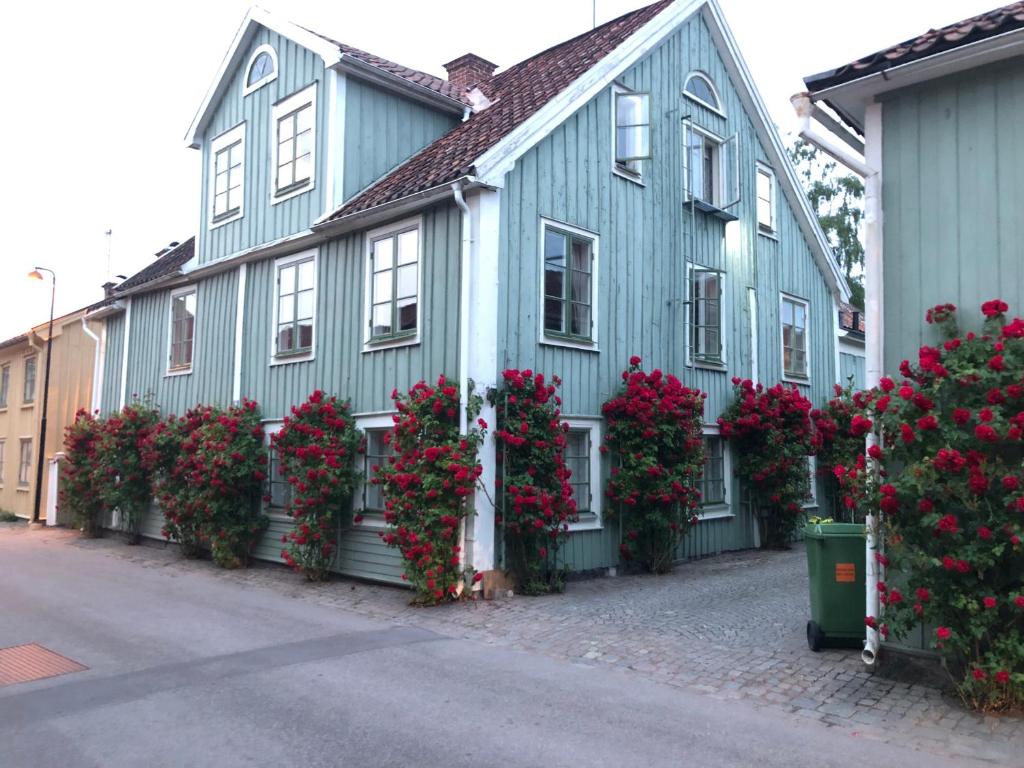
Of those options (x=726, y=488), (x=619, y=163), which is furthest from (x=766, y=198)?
(x=726, y=488)

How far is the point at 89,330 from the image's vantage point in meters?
20.3


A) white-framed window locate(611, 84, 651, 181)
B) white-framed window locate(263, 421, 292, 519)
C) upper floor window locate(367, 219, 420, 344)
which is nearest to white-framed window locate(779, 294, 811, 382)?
white-framed window locate(611, 84, 651, 181)

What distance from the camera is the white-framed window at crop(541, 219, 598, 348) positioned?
39.5ft

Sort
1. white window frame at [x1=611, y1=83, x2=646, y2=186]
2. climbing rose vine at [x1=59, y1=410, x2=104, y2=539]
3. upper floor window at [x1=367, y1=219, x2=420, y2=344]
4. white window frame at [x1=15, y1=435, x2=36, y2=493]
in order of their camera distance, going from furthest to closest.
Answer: white window frame at [x1=15, y1=435, x2=36, y2=493] < climbing rose vine at [x1=59, y1=410, x2=104, y2=539] < white window frame at [x1=611, y1=83, x2=646, y2=186] < upper floor window at [x1=367, y1=219, x2=420, y2=344]

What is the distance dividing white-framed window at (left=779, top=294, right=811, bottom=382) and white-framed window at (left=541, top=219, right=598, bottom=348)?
5888 mm

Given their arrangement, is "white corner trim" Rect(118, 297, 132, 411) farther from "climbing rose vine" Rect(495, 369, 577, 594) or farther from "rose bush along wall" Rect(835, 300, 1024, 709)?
"rose bush along wall" Rect(835, 300, 1024, 709)

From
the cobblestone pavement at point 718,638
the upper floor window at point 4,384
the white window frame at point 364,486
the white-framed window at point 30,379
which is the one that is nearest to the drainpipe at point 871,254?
the cobblestone pavement at point 718,638

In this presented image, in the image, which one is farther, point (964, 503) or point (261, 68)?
point (261, 68)

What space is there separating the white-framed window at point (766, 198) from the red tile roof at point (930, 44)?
914 centimetres

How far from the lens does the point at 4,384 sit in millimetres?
26438

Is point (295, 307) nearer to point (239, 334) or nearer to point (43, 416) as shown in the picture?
point (239, 334)

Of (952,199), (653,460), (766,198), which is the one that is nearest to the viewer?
(952,199)

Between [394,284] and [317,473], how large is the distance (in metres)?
2.85

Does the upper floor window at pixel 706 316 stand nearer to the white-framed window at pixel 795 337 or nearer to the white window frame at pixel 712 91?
the white-framed window at pixel 795 337
